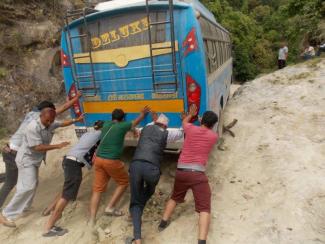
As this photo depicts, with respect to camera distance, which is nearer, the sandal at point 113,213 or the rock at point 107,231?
the rock at point 107,231

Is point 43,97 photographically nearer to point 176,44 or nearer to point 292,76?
point 176,44

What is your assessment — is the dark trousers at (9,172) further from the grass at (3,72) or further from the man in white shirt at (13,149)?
the grass at (3,72)

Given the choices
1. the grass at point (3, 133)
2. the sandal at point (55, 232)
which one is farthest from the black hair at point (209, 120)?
the grass at point (3, 133)

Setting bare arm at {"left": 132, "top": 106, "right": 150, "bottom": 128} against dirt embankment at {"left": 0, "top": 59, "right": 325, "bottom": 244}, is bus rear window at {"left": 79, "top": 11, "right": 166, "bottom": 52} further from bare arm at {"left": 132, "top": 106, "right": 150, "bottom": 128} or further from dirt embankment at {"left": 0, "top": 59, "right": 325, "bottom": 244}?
dirt embankment at {"left": 0, "top": 59, "right": 325, "bottom": 244}

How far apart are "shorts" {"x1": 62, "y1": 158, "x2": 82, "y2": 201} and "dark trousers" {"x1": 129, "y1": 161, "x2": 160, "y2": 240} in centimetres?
91

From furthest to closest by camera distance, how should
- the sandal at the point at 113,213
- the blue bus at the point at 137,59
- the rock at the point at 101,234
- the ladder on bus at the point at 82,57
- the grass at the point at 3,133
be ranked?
the grass at the point at 3,133 < the ladder on bus at the point at 82,57 < the sandal at the point at 113,213 < the blue bus at the point at 137,59 < the rock at the point at 101,234

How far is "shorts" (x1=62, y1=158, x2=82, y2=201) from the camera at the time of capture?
14.9ft

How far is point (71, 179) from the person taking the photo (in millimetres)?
4586

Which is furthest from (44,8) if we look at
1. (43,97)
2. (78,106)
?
(78,106)

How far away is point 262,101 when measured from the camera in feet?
31.1

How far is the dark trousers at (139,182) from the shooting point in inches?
161

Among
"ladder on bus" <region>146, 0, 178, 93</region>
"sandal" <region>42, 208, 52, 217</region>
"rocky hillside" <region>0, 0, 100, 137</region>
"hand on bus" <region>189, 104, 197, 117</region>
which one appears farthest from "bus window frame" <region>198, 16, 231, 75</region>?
"rocky hillside" <region>0, 0, 100, 137</region>

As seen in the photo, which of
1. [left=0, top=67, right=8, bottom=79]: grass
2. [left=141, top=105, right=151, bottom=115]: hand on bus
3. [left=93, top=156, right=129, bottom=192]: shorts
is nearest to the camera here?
[left=93, top=156, right=129, bottom=192]: shorts

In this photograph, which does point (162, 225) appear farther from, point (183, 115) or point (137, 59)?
point (137, 59)
